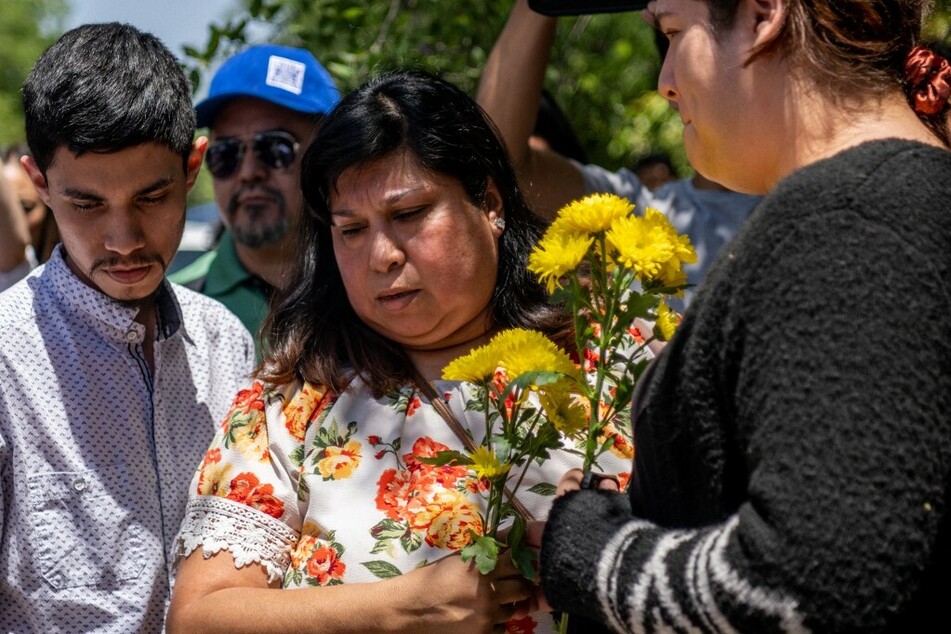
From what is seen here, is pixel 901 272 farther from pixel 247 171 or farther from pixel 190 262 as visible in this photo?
pixel 190 262

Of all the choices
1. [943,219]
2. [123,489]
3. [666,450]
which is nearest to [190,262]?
[123,489]

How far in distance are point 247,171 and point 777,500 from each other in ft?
9.86

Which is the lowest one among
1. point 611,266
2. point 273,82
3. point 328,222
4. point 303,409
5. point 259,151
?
point 259,151

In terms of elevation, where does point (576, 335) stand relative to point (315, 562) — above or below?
above

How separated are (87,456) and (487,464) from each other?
1.06 meters

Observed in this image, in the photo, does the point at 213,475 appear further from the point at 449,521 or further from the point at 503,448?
the point at 503,448

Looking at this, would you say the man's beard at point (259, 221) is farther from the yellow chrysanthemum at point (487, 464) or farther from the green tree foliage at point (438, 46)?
the yellow chrysanthemum at point (487, 464)

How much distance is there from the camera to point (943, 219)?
3.93ft

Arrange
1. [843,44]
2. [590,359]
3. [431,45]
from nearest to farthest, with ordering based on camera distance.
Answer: [843,44] → [590,359] → [431,45]

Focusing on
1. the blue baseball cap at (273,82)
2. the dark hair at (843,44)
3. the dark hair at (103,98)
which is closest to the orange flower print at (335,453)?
the dark hair at (103,98)

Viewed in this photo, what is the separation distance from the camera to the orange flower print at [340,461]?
195 cm

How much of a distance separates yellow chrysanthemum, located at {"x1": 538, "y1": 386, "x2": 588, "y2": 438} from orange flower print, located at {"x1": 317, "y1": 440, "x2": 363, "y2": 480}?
48 centimetres

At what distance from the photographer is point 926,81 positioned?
1.40m

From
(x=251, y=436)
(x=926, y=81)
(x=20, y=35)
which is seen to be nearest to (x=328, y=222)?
(x=251, y=436)
